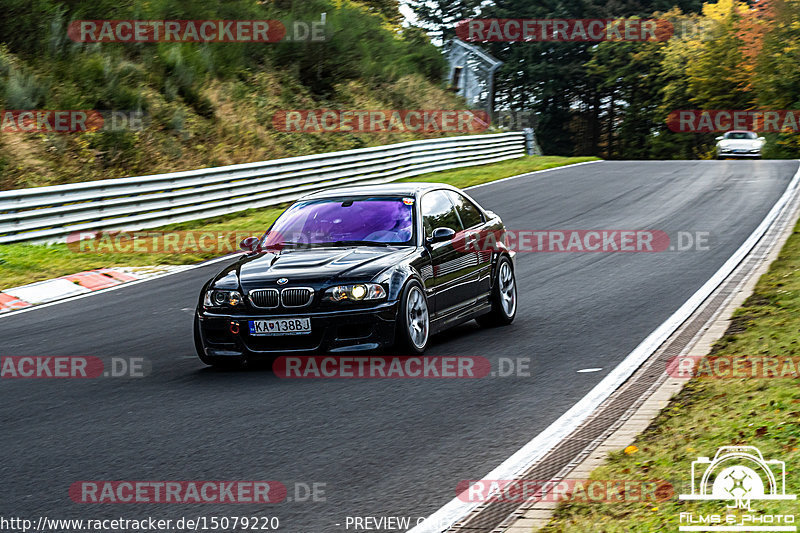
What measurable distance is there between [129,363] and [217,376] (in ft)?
3.33

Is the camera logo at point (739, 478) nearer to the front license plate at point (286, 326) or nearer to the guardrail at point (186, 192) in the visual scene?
the front license plate at point (286, 326)

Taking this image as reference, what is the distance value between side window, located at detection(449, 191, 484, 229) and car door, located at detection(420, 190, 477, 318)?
0.42 feet

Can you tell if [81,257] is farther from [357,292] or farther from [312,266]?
[357,292]

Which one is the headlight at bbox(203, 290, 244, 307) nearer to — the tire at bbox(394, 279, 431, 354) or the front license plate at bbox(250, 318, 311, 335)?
the front license plate at bbox(250, 318, 311, 335)

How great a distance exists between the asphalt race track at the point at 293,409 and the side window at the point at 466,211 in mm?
1140

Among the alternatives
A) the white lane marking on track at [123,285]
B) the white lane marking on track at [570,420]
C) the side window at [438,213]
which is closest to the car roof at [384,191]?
the side window at [438,213]

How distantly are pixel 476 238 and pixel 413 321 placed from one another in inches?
75.8

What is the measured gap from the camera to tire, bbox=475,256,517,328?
10.7m

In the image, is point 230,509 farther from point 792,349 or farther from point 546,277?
point 546,277

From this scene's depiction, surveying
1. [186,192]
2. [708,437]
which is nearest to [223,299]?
[708,437]

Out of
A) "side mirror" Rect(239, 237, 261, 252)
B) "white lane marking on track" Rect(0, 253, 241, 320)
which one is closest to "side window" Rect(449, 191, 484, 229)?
"side mirror" Rect(239, 237, 261, 252)

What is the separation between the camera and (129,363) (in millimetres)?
9062

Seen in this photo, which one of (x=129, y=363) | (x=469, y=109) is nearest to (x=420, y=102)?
(x=469, y=109)

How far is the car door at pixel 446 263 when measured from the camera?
Result: 9.60 m
